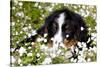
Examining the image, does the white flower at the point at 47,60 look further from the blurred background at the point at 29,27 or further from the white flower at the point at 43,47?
the white flower at the point at 43,47

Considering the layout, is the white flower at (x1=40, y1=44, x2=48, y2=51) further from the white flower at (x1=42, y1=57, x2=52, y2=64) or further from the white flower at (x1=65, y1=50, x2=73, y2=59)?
the white flower at (x1=65, y1=50, x2=73, y2=59)

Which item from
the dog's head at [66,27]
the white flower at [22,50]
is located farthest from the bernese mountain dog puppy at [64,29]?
the white flower at [22,50]

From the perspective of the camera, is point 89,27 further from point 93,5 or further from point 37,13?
point 37,13

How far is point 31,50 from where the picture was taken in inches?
78.5

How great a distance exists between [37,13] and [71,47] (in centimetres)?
56

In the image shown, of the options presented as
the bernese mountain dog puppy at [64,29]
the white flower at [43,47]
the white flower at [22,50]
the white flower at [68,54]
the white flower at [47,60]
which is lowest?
the white flower at [47,60]

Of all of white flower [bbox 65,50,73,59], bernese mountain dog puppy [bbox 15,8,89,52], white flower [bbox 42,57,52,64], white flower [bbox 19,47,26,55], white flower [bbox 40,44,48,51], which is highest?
bernese mountain dog puppy [bbox 15,8,89,52]

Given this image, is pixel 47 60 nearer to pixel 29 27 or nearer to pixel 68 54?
pixel 68 54

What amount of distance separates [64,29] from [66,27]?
3 centimetres

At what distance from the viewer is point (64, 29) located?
6.89ft

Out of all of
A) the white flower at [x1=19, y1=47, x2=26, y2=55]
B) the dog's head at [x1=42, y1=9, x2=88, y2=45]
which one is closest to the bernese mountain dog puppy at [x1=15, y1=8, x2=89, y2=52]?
the dog's head at [x1=42, y1=9, x2=88, y2=45]

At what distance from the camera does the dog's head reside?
2061 mm

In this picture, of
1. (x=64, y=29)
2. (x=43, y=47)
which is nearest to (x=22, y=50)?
(x=43, y=47)

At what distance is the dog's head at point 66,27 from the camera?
2.06 m
